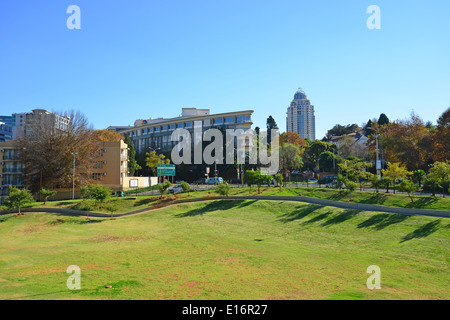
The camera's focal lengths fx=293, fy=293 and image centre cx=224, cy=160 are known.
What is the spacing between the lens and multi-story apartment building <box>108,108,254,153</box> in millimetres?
87375

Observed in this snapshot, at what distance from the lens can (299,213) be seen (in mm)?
36500

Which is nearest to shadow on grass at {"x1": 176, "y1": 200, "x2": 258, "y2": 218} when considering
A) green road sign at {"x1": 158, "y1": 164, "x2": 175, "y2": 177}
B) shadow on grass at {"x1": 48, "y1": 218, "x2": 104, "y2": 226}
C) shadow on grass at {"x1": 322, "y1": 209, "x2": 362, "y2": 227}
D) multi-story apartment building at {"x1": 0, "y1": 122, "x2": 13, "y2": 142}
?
A: shadow on grass at {"x1": 48, "y1": 218, "x2": 104, "y2": 226}

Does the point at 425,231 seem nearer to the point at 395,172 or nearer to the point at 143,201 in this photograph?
the point at 395,172

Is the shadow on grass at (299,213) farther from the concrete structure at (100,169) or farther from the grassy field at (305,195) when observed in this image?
the concrete structure at (100,169)

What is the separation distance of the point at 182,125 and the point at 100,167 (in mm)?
34698

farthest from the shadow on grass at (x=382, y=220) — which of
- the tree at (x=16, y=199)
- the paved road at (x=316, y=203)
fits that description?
the tree at (x=16, y=199)

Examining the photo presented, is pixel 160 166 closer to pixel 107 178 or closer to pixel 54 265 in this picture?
pixel 107 178

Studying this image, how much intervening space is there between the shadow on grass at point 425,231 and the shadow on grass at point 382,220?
2.68 m

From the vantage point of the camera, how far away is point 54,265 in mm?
20125

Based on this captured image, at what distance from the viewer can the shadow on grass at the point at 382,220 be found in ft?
95.8

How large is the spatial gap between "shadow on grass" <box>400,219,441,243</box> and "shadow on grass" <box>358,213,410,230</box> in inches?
106

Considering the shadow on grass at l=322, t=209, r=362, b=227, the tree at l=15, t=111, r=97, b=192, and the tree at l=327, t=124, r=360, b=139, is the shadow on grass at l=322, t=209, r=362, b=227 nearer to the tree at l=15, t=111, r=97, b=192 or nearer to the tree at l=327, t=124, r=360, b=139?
the tree at l=15, t=111, r=97, b=192
